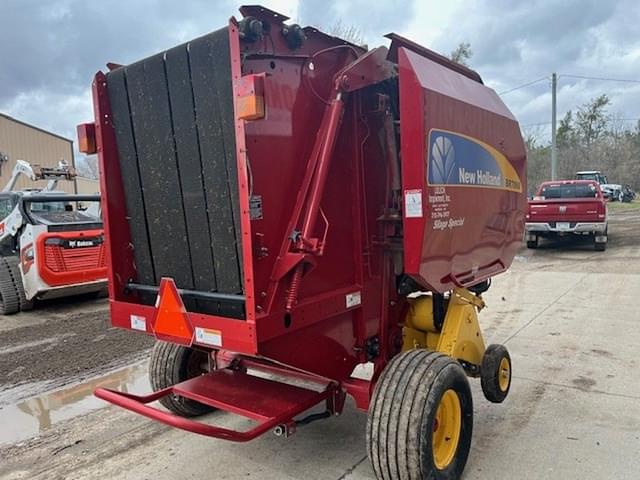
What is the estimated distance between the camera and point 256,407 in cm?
317

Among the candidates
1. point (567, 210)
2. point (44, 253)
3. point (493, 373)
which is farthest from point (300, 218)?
point (567, 210)

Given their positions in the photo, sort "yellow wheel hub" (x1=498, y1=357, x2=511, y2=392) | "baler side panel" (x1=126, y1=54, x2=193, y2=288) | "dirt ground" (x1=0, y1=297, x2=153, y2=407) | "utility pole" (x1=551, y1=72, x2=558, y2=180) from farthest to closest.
Answer: "utility pole" (x1=551, y1=72, x2=558, y2=180)
"dirt ground" (x1=0, y1=297, x2=153, y2=407)
"yellow wheel hub" (x1=498, y1=357, x2=511, y2=392)
"baler side panel" (x1=126, y1=54, x2=193, y2=288)

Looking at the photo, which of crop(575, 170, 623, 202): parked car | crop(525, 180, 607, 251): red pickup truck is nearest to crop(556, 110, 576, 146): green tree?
crop(575, 170, 623, 202): parked car

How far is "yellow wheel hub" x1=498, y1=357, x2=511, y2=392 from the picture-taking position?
13.0 ft

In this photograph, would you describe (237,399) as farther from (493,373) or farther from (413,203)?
(493,373)

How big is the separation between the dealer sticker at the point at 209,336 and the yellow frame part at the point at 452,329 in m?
1.63

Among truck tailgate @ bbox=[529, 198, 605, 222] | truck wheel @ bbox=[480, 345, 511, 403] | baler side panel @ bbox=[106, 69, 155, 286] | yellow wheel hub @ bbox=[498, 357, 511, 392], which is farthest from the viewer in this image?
truck tailgate @ bbox=[529, 198, 605, 222]

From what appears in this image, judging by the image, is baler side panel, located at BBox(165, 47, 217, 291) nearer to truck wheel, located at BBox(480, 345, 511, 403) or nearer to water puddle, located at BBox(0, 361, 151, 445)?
truck wheel, located at BBox(480, 345, 511, 403)

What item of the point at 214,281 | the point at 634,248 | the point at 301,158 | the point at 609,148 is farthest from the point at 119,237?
the point at 609,148

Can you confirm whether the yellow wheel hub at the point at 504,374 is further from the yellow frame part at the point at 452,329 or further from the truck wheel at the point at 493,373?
the yellow frame part at the point at 452,329

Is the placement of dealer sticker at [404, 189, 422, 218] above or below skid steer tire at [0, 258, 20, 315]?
above

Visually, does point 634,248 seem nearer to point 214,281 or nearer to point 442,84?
point 442,84

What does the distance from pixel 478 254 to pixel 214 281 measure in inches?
76.3

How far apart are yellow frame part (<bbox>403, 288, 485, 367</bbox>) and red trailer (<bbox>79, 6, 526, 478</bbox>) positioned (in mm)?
20
